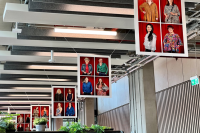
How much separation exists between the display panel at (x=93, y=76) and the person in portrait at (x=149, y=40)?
3583mm

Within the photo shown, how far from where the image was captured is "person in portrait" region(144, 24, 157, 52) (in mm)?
6355

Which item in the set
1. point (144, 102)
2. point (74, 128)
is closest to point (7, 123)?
point (74, 128)

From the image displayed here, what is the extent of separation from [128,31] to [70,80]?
7492mm

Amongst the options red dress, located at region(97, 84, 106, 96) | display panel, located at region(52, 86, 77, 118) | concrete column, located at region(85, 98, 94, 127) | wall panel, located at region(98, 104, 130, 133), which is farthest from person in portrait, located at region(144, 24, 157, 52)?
concrete column, located at region(85, 98, 94, 127)

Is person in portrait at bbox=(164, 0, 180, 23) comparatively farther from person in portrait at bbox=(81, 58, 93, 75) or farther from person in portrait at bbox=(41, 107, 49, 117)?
person in portrait at bbox=(41, 107, 49, 117)

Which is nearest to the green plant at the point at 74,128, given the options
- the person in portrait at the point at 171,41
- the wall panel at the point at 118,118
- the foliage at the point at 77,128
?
the foliage at the point at 77,128

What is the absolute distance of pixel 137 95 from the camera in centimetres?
1446

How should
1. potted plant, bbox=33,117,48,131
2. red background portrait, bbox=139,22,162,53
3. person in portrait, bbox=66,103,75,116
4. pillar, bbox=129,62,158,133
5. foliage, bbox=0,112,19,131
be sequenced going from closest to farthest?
1. red background portrait, bbox=139,22,162,53
2. foliage, bbox=0,112,19,131
3. potted plant, bbox=33,117,48,131
4. pillar, bbox=129,62,158,133
5. person in portrait, bbox=66,103,75,116

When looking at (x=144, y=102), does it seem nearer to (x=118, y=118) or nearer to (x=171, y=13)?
(x=118, y=118)

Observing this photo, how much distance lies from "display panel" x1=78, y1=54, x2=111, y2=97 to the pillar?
438 cm

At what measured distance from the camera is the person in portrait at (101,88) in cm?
977

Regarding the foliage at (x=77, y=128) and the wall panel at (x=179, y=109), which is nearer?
the foliage at (x=77, y=128)

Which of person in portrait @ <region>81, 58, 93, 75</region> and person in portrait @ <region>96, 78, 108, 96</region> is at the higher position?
person in portrait @ <region>81, 58, 93, 75</region>

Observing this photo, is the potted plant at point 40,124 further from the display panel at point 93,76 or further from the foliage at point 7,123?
the display panel at point 93,76
